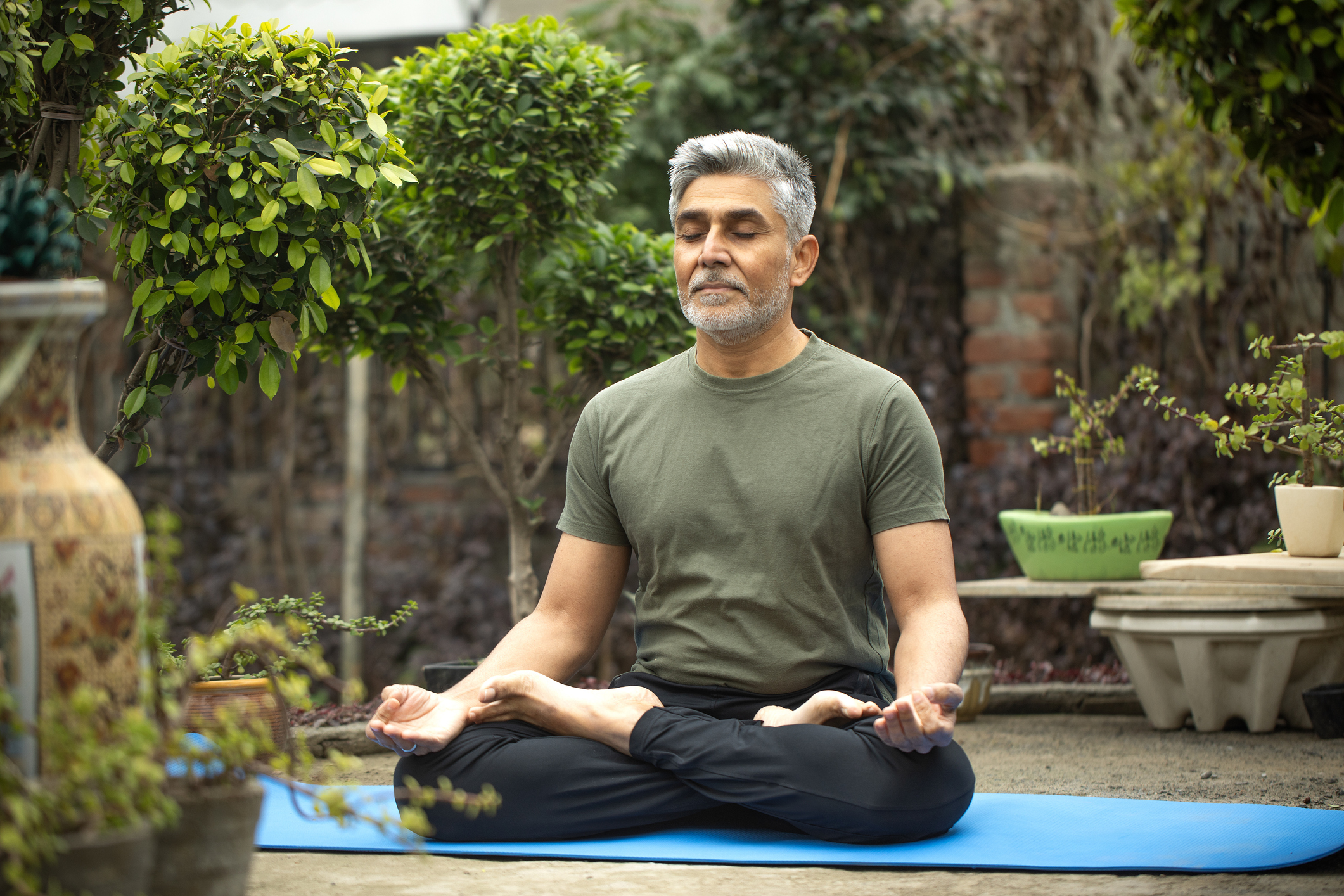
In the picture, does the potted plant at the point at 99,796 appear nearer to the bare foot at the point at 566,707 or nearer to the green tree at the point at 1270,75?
the bare foot at the point at 566,707

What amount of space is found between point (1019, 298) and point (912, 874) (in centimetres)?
365

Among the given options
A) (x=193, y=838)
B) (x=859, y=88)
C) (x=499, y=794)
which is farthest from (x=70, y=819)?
(x=859, y=88)

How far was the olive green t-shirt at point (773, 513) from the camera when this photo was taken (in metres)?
2.67

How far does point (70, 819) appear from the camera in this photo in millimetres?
1532

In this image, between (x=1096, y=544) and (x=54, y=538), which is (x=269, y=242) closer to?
(x=54, y=538)

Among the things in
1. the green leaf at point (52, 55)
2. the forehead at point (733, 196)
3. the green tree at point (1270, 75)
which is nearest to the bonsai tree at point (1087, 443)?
the forehead at point (733, 196)

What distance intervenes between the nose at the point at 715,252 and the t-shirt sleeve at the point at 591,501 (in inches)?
18.3

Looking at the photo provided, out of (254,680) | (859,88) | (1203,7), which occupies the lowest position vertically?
(254,680)

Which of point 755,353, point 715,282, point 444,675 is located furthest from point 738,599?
point 444,675

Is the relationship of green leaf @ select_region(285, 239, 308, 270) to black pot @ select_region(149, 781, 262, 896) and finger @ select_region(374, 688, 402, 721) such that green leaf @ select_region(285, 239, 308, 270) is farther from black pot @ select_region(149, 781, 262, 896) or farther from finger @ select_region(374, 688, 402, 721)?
black pot @ select_region(149, 781, 262, 896)

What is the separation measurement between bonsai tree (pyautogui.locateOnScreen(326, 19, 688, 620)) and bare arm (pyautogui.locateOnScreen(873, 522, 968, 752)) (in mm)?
1282

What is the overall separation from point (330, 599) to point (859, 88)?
3414 millimetres

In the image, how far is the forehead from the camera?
2799 millimetres

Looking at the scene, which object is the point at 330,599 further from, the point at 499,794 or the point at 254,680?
the point at 499,794
